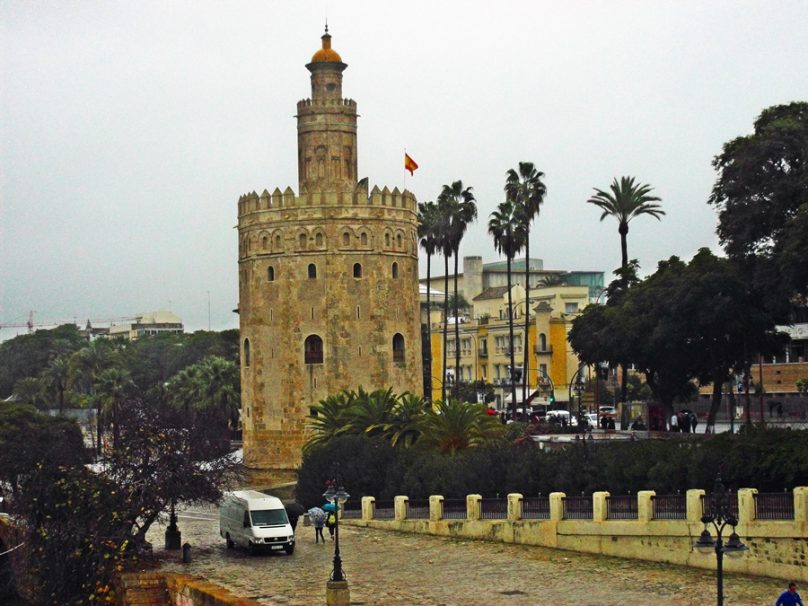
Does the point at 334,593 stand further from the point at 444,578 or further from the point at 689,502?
the point at 689,502

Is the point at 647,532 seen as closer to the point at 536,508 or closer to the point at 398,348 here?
the point at 536,508

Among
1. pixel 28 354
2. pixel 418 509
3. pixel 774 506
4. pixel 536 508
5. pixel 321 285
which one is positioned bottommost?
pixel 418 509

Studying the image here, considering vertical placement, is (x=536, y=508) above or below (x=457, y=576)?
above

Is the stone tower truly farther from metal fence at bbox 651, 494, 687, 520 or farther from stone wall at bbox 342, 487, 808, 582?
metal fence at bbox 651, 494, 687, 520

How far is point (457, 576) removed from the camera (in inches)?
1180

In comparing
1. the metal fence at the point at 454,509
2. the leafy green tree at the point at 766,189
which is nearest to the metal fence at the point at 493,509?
the metal fence at the point at 454,509

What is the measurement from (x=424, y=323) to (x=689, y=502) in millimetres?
81790

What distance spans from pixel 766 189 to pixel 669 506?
17.5 meters

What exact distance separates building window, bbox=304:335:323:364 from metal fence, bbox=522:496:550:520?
27375 millimetres

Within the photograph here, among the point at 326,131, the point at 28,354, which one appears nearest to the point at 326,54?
the point at 326,131

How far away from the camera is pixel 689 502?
98.8 ft

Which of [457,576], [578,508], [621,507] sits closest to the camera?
[457,576]

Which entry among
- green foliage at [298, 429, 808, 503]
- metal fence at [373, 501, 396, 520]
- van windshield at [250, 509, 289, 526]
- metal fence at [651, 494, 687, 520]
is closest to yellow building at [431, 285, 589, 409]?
green foliage at [298, 429, 808, 503]

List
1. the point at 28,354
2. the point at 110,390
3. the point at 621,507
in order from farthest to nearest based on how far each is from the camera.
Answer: the point at 28,354, the point at 110,390, the point at 621,507
